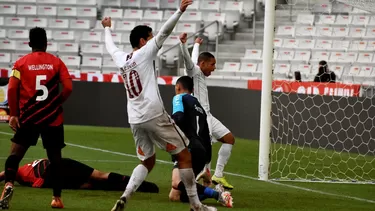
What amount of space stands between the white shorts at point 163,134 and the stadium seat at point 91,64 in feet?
60.7

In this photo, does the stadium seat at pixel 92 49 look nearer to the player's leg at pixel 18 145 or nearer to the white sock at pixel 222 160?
the white sock at pixel 222 160

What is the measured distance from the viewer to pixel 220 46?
26.9 metres

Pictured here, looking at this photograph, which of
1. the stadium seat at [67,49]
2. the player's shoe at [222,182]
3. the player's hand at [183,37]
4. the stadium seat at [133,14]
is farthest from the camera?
the stadium seat at [133,14]

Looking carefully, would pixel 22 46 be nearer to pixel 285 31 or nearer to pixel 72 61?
pixel 72 61

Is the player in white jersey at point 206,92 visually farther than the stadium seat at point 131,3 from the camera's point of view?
No

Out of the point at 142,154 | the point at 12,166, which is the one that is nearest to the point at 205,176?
the point at 142,154

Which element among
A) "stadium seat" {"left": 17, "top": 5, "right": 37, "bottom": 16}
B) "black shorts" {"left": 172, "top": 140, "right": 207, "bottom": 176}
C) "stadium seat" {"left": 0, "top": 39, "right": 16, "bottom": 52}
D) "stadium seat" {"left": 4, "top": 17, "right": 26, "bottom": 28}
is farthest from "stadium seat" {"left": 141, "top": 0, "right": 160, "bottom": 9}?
"black shorts" {"left": 172, "top": 140, "right": 207, "bottom": 176}

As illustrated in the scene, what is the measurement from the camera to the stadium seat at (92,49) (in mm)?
28016

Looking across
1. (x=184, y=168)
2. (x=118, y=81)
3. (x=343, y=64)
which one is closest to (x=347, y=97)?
(x=343, y=64)

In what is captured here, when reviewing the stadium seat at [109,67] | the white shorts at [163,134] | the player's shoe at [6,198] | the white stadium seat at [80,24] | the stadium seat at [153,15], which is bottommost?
the stadium seat at [109,67]

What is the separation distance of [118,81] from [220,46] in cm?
373

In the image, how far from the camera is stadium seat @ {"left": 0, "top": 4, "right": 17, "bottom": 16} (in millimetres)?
29688

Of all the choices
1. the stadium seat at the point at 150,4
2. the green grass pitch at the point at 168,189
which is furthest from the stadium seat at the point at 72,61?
the green grass pitch at the point at 168,189

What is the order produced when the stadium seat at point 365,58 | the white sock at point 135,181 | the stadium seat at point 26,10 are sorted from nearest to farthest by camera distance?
the white sock at point 135,181, the stadium seat at point 365,58, the stadium seat at point 26,10
